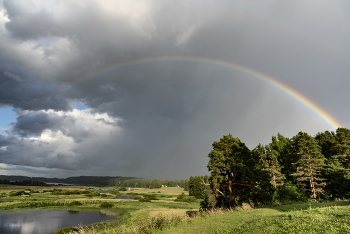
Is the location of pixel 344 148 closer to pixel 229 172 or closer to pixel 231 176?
pixel 231 176

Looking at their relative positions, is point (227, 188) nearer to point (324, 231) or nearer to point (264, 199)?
point (264, 199)

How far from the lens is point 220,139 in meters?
38.1

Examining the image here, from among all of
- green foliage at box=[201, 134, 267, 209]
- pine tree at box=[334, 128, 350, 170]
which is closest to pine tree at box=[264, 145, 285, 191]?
pine tree at box=[334, 128, 350, 170]

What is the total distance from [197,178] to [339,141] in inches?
3217

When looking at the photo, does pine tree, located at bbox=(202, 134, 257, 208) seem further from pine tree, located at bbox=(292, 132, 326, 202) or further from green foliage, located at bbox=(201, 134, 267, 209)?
pine tree, located at bbox=(292, 132, 326, 202)

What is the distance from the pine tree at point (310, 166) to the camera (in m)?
41.2

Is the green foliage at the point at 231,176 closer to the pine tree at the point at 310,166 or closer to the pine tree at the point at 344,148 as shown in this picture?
the pine tree at the point at 310,166

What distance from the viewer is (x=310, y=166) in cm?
4162

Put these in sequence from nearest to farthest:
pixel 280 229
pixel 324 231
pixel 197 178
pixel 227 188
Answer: pixel 324 231, pixel 280 229, pixel 227 188, pixel 197 178

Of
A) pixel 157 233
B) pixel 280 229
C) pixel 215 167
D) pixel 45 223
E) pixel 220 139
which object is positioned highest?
pixel 220 139

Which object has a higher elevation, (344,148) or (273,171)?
(344,148)

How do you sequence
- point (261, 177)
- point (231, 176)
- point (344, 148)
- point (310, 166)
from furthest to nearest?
point (344, 148)
point (310, 166)
point (231, 176)
point (261, 177)

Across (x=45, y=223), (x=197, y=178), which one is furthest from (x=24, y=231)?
(x=197, y=178)

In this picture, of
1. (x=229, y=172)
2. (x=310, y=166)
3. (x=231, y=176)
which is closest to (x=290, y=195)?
(x=310, y=166)
